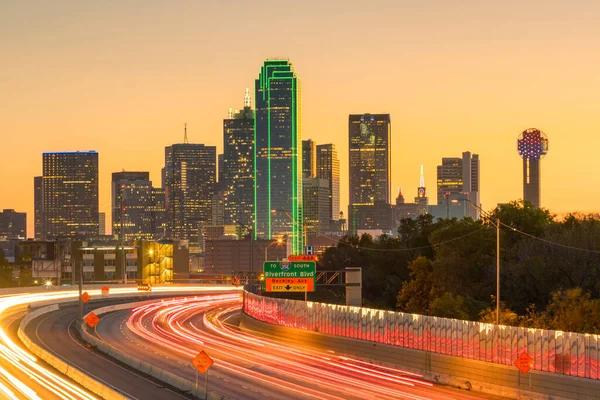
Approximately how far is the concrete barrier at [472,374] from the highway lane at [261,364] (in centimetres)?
60

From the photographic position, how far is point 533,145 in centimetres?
19625

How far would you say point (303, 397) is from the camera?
43.1m

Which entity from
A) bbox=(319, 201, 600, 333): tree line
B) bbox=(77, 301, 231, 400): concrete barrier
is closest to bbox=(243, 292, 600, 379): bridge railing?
bbox=(319, 201, 600, 333): tree line

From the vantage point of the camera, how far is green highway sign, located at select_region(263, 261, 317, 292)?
7894 centimetres

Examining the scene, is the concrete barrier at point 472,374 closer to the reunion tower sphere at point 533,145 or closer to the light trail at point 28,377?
the light trail at point 28,377

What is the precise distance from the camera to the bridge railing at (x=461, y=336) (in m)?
40.0

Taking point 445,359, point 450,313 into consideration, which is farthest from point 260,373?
point 450,313

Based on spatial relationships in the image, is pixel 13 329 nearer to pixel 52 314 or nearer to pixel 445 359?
pixel 52 314

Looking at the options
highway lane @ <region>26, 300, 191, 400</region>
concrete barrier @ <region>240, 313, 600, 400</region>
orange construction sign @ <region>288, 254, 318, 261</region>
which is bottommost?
highway lane @ <region>26, 300, 191, 400</region>

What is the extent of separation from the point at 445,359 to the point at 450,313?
2485 centimetres

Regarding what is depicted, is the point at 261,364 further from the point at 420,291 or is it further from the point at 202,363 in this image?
the point at 420,291

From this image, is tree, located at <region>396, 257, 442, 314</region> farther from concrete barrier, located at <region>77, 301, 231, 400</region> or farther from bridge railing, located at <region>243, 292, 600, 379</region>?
concrete barrier, located at <region>77, 301, 231, 400</region>

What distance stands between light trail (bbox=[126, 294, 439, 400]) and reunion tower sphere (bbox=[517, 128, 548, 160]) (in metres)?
116

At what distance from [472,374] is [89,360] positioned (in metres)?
25.3
